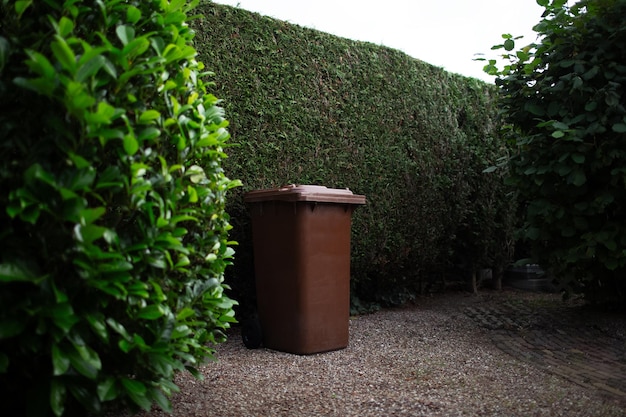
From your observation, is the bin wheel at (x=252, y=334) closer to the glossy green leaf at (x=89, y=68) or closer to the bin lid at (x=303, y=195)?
the bin lid at (x=303, y=195)

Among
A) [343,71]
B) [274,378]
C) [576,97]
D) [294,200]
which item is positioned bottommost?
[274,378]

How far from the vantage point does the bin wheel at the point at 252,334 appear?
4.09m

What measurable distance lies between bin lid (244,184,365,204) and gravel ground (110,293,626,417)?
1.12 meters

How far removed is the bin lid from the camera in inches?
150

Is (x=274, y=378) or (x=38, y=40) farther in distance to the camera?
(x=274, y=378)

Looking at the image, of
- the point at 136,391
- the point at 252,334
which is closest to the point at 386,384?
the point at 252,334

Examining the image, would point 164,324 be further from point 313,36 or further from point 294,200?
point 313,36

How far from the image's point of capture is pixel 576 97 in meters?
4.46

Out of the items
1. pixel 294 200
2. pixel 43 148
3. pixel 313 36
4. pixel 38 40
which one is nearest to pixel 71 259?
pixel 43 148

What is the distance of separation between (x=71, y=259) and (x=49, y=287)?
0.12m

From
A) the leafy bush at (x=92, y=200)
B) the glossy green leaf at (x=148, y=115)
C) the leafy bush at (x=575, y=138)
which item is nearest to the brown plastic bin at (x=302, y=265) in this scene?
the leafy bush at (x=92, y=200)

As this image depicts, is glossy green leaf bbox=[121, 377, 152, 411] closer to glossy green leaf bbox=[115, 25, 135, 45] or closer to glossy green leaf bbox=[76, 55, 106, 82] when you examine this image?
glossy green leaf bbox=[76, 55, 106, 82]

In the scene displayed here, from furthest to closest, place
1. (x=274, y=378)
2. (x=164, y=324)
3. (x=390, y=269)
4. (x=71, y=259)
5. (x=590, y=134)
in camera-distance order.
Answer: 1. (x=390, y=269)
2. (x=590, y=134)
3. (x=274, y=378)
4. (x=164, y=324)
5. (x=71, y=259)

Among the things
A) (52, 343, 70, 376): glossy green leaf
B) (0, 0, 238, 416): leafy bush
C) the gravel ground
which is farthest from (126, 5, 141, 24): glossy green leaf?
the gravel ground
